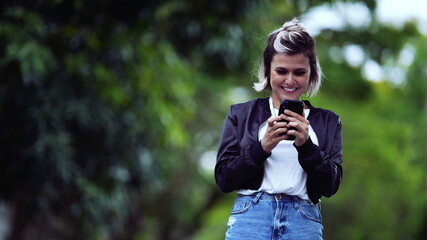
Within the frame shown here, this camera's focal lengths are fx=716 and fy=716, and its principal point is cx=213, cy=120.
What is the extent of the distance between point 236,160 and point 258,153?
0.34ft

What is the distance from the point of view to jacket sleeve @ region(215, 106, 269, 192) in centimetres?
272

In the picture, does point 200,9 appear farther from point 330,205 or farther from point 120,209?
point 330,205

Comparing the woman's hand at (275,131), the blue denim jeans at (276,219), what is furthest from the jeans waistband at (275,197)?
the woman's hand at (275,131)

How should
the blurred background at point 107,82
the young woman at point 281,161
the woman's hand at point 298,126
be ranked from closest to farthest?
the woman's hand at point 298,126
the young woman at point 281,161
the blurred background at point 107,82

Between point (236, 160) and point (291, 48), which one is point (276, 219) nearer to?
point (236, 160)

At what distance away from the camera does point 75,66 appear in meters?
8.68

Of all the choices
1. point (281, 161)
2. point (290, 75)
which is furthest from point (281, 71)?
point (281, 161)

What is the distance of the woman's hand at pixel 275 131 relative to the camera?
2.64 meters

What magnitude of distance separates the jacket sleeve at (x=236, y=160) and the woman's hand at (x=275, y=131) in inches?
1.9

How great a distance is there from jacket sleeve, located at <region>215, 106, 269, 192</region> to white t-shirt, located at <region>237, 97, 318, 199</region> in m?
0.04

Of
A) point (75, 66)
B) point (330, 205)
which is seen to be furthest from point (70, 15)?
point (330, 205)

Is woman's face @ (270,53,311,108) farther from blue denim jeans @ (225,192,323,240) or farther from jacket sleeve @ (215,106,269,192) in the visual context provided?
blue denim jeans @ (225,192,323,240)

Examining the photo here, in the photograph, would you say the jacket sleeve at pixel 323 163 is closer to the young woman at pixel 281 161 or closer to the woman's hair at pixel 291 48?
the young woman at pixel 281 161

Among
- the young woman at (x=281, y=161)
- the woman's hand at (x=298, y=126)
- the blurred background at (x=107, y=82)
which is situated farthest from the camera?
the blurred background at (x=107, y=82)
